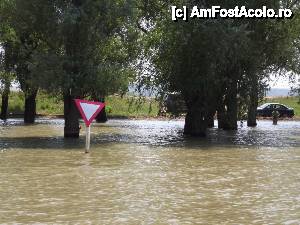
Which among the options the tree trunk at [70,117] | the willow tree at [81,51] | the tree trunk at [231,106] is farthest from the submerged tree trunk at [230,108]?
the tree trunk at [70,117]

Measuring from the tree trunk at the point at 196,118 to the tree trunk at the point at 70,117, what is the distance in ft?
19.8

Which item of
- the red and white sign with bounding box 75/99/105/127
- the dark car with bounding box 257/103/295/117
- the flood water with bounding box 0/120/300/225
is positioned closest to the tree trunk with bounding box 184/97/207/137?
the flood water with bounding box 0/120/300/225

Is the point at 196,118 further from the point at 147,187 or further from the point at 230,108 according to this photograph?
the point at 147,187

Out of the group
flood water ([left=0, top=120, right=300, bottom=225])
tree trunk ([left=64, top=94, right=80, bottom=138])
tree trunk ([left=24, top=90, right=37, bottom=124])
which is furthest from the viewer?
tree trunk ([left=24, top=90, right=37, bottom=124])

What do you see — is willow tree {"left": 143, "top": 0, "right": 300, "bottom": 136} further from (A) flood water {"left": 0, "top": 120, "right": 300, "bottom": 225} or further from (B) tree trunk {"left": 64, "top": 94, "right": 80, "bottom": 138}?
(A) flood water {"left": 0, "top": 120, "right": 300, "bottom": 225}

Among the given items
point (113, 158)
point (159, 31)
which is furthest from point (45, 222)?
point (159, 31)

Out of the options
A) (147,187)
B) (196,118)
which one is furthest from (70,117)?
(147,187)

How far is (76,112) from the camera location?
2616cm

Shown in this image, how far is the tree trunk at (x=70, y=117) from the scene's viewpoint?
26109 mm

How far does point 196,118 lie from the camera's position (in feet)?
95.1

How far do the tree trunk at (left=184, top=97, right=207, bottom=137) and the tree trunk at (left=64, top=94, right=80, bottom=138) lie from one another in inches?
238

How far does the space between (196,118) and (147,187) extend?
1777cm

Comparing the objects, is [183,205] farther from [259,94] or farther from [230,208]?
[259,94]

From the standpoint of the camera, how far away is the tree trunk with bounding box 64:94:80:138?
85.7 ft
